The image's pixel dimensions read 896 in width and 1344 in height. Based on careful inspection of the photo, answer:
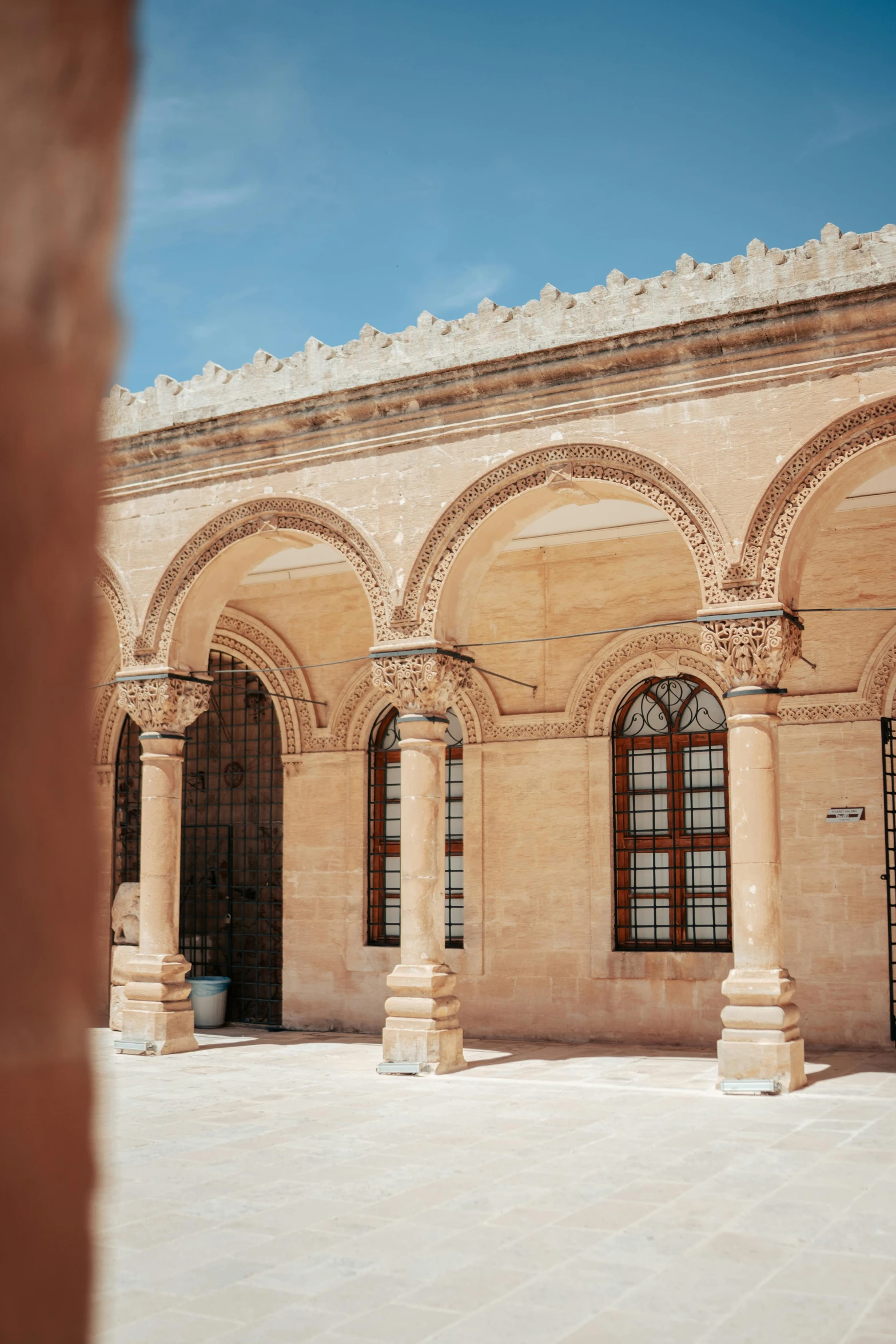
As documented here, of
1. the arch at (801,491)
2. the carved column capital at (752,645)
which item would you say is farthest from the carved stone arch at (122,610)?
the arch at (801,491)

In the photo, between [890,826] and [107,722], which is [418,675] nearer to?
[890,826]

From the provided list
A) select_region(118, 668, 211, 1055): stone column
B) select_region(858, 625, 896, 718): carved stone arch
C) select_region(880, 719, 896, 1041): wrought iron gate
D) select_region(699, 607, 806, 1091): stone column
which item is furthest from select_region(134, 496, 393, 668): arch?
select_region(880, 719, 896, 1041): wrought iron gate

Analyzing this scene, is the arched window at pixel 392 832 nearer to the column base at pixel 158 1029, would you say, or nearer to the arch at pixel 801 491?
the column base at pixel 158 1029

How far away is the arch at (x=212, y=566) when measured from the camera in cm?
1095

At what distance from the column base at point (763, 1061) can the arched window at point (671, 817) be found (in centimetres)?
303

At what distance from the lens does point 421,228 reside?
11.4 meters

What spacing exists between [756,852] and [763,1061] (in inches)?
53.4

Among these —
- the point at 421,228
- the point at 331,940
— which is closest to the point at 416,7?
the point at 421,228

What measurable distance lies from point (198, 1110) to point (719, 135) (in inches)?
301

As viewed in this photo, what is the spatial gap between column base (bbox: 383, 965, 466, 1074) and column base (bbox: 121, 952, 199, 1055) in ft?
7.37

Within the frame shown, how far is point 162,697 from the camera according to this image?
11.5 metres

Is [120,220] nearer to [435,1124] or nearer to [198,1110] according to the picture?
[435,1124]

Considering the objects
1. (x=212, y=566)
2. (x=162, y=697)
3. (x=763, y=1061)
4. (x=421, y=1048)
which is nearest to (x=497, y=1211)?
(x=763, y=1061)

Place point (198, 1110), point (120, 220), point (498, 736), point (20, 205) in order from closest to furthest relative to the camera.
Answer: point (20, 205) < point (120, 220) < point (198, 1110) < point (498, 736)
